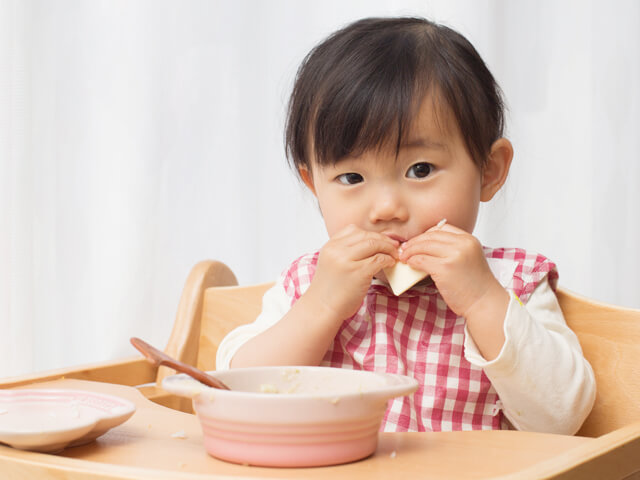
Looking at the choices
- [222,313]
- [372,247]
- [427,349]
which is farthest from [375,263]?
[222,313]

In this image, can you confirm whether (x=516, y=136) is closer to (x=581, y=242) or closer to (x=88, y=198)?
(x=581, y=242)

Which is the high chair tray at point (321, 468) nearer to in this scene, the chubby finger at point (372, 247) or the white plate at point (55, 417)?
the white plate at point (55, 417)

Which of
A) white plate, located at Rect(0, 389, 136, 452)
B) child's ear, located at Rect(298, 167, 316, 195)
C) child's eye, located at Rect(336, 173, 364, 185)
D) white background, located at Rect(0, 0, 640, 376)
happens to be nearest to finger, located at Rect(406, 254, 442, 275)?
child's eye, located at Rect(336, 173, 364, 185)

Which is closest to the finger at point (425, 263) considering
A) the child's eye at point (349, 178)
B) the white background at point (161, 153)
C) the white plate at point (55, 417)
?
the child's eye at point (349, 178)

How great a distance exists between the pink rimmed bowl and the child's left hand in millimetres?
258

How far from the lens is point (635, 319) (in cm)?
92

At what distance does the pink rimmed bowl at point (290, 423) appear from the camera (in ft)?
1.73

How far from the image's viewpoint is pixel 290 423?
531mm

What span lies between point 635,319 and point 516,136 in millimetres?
668

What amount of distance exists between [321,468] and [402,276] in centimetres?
35

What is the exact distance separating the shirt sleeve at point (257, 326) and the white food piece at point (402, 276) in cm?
20

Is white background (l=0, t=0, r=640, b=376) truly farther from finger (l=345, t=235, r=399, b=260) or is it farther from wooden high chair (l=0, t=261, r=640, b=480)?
finger (l=345, t=235, r=399, b=260)

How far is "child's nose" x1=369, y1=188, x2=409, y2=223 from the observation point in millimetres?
860

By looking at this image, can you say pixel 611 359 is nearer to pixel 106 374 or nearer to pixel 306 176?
pixel 306 176
